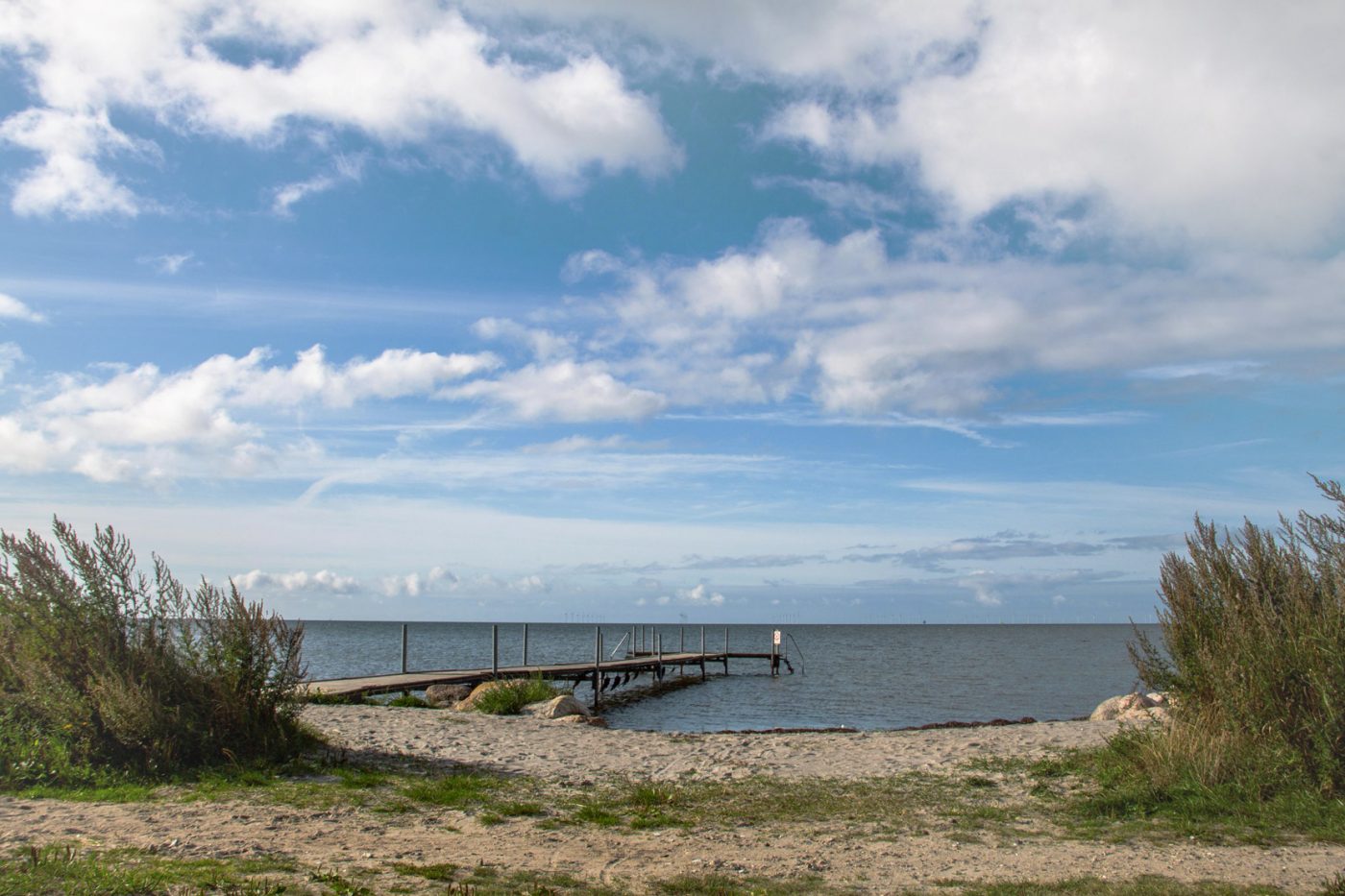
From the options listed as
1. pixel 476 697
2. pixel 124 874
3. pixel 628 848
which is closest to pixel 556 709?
pixel 476 697

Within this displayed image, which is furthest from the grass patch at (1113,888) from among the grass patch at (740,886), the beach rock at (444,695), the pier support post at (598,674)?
the pier support post at (598,674)

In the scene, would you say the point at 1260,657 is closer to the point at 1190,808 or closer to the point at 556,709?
the point at 1190,808

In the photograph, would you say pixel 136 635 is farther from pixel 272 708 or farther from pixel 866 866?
pixel 866 866

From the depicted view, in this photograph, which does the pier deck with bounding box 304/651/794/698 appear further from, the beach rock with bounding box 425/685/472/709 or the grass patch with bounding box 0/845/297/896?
the grass patch with bounding box 0/845/297/896

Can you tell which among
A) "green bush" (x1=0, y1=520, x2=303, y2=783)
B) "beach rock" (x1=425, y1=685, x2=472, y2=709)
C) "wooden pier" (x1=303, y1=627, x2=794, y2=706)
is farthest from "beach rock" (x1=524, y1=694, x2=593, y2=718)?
"green bush" (x1=0, y1=520, x2=303, y2=783)

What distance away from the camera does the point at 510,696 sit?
1969 cm

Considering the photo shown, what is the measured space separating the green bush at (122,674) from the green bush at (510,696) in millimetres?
8145

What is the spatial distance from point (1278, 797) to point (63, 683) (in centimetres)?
1232

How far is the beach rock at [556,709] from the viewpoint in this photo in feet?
61.4

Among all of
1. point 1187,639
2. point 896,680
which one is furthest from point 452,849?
point 896,680

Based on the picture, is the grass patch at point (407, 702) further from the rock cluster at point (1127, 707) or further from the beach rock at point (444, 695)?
the rock cluster at point (1127, 707)

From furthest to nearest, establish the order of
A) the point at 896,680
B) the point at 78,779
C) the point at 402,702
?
the point at 896,680, the point at 402,702, the point at 78,779

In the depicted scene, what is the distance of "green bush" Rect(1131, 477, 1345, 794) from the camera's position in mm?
9117

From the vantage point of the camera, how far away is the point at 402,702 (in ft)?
66.0
